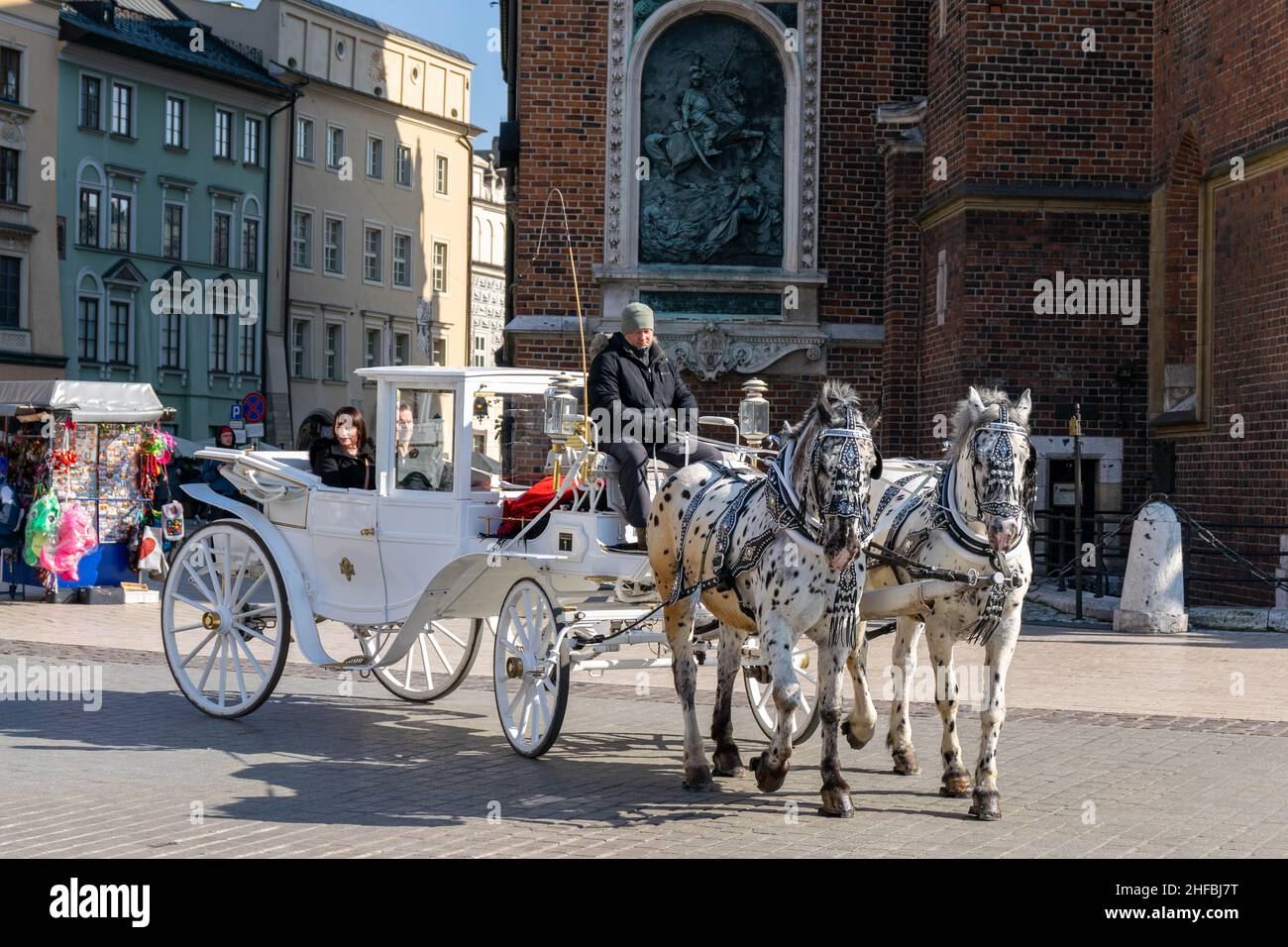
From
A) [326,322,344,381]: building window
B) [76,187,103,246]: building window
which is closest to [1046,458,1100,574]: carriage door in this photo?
Answer: [76,187,103,246]: building window

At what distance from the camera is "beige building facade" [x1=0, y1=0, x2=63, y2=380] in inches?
1822

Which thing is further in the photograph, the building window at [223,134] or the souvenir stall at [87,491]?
the building window at [223,134]

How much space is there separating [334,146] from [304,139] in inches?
67.5

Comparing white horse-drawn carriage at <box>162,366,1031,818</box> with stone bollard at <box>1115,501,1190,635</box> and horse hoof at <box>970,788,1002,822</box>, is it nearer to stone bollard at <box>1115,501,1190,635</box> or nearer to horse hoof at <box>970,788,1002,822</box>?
horse hoof at <box>970,788,1002,822</box>

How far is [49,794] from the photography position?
8.42 meters

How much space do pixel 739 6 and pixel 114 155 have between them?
31.3 meters

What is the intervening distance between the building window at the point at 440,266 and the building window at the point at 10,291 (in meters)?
20.5

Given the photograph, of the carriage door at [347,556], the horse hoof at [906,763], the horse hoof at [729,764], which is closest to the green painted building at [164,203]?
the carriage door at [347,556]

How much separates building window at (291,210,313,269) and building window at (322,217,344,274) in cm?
62

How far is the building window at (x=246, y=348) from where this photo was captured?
5550cm

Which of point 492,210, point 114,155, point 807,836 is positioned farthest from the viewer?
point 492,210

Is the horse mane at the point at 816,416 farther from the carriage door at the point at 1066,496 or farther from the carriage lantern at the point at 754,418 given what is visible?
Answer: the carriage door at the point at 1066,496

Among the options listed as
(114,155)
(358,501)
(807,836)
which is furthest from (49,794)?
(114,155)
